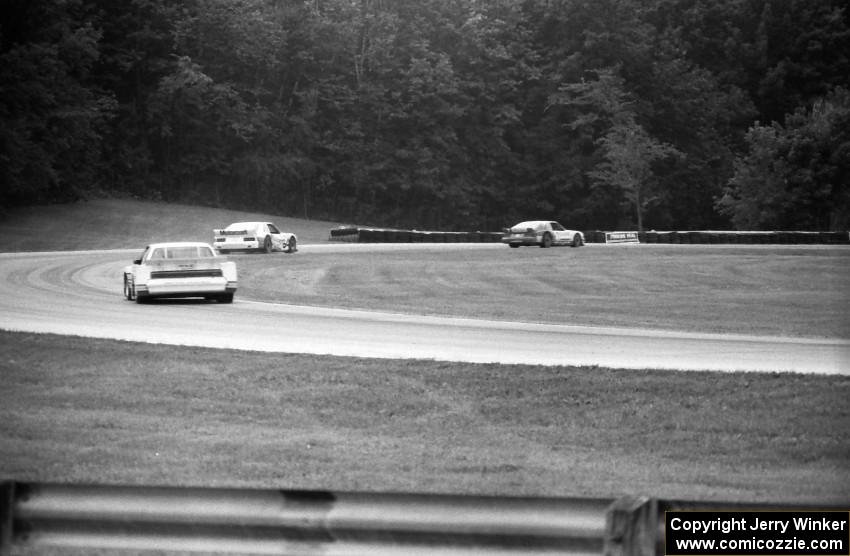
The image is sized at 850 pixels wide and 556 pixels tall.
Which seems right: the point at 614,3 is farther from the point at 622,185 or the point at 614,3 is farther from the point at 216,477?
the point at 216,477

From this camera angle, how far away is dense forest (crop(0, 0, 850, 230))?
71688 mm

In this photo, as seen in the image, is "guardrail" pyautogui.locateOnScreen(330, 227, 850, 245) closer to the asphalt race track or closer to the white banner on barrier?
the white banner on barrier

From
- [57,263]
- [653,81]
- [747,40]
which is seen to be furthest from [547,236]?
[747,40]

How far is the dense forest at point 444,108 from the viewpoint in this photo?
2822 inches

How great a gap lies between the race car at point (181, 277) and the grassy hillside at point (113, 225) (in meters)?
30.6

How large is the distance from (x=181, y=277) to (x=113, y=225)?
132ft

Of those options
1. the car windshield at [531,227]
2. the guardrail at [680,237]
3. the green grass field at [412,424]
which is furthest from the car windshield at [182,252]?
the guardrail at [680,237]

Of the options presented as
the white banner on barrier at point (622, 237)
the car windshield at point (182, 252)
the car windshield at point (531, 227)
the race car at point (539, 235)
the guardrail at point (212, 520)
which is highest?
the guardrail at point (212, 520)

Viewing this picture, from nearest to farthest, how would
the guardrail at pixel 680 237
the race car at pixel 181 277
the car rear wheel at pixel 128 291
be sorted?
the race car at pixel 181 277
the car rear wheel at pixel 128 291
the guardrail at pixel 680 237

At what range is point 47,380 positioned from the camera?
13.4m

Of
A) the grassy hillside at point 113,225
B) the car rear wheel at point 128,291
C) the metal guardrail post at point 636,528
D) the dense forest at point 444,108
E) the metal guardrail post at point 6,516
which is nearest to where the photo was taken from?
the metal guardrail post at point 636,528

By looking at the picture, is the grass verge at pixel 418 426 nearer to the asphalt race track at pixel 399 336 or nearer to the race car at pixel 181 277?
the asphalt race track at pixel 399 336

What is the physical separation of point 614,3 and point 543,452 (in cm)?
8665

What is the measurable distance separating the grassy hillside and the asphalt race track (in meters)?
31.9
